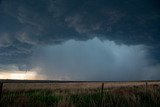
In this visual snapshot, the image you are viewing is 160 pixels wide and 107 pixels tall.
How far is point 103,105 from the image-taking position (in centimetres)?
1118

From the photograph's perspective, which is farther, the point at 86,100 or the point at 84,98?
the point at 84,98

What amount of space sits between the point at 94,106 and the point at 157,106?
3.71 meters

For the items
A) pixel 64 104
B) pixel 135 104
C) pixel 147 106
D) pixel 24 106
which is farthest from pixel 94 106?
pixel 24 106

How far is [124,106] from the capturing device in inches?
422

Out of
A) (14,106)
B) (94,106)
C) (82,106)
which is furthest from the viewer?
(82,106)

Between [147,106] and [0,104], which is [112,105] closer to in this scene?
[147,106]

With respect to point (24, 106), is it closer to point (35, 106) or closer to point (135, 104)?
point (35, 106)

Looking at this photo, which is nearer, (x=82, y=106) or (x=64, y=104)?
(x=64, y=104)

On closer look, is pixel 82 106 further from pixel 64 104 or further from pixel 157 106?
pixel 157 106

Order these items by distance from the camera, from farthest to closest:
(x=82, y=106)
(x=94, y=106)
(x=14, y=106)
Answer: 1. (x=82, y=106)
2. (x=94, y=106)
3. (x=14, y=106)

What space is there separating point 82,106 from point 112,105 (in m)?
1.90

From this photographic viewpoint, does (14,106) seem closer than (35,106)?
Yes

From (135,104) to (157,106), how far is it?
1229 mm

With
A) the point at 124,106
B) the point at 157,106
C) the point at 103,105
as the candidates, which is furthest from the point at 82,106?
the point at 157,106
